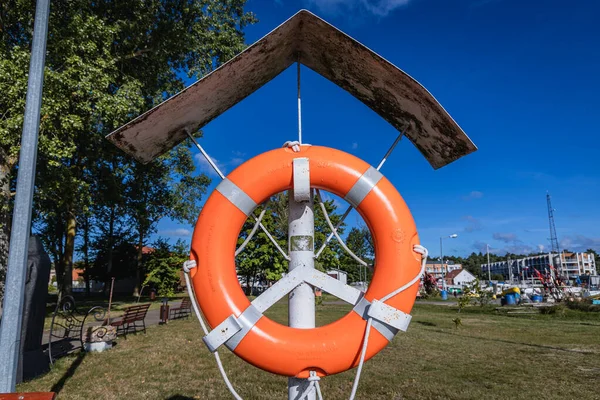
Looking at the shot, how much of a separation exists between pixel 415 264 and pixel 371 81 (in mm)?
1229

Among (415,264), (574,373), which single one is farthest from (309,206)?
(574,373)

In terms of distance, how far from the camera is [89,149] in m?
12.1

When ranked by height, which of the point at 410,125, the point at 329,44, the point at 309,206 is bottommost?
the point at 309,206

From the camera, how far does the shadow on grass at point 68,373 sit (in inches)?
193

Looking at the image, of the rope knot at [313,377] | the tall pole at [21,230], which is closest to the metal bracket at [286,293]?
the rope knot at [313,377]

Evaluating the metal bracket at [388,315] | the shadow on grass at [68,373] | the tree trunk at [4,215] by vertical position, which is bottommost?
the shadow on grass at [68,373]

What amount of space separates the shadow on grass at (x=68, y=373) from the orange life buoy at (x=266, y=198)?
3.78 metres

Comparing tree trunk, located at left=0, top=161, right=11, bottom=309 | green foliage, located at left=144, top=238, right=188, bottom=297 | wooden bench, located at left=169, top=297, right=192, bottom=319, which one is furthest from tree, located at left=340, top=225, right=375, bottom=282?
tree trunk, located at left=0, top=161, right=11, bottom=309

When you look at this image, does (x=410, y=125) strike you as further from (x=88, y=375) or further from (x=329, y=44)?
(x=88, y=375)

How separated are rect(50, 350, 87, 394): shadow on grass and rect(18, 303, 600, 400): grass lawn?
0.04ft

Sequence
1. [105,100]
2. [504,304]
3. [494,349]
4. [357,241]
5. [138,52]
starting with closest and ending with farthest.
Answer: [494,349], [105,100], [138,52], [504,304], [357,241]

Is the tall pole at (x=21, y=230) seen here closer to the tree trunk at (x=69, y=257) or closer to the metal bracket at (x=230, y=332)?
the metal bracket at (x=230, y=332)

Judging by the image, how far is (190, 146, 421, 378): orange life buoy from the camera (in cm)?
233

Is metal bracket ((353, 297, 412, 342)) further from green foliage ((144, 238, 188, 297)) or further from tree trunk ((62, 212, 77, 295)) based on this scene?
green foliage ((144, 238, 188, 297))
